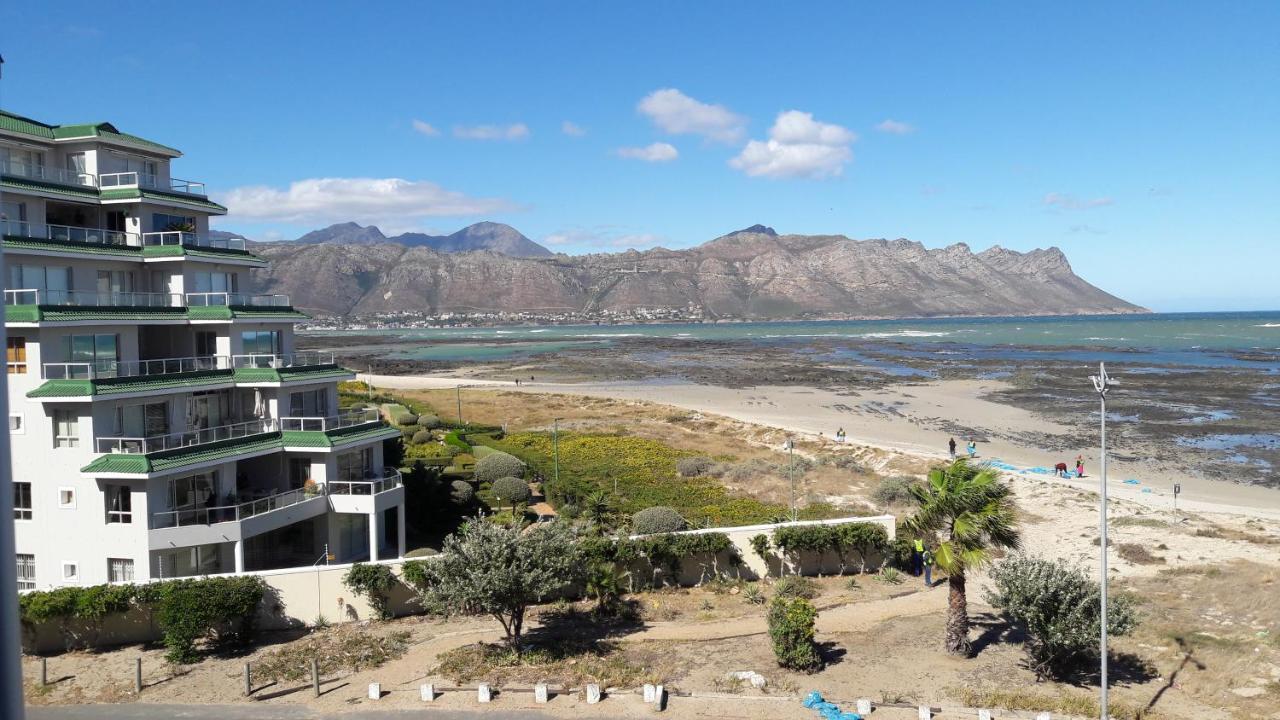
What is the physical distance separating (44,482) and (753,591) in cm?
2108

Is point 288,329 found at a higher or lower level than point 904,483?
higher

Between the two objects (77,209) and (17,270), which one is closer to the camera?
(17,270)

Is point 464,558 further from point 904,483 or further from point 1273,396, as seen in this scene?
point 1273,396

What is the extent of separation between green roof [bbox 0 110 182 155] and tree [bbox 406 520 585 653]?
1883cm

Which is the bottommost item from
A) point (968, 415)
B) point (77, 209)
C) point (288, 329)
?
point (968, 415)

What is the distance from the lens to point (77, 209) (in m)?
28.5

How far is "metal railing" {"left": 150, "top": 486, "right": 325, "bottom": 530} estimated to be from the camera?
24.8 metres

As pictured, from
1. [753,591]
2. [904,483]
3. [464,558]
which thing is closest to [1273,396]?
[904,483]

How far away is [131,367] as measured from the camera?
26438 millimetres

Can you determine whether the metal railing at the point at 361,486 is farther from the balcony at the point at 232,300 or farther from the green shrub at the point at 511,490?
the green shrub at the point at 511,490

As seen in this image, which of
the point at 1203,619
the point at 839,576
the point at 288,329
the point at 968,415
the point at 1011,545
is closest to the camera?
the point at 1011,545

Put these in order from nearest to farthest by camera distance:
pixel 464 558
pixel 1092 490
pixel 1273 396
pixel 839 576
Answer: pixel 464 558 → pixel 839 576 → pixel 1092 490 → pixel 1273 396

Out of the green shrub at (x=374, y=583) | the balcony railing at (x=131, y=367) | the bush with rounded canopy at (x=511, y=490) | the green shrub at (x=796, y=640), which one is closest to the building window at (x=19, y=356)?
the balcony railing at (x=131, y=367)

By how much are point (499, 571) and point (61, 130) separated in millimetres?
21694
